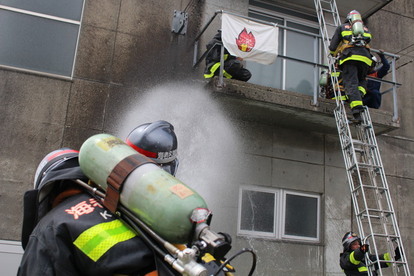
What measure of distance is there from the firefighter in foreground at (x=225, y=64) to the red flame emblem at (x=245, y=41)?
20 cm

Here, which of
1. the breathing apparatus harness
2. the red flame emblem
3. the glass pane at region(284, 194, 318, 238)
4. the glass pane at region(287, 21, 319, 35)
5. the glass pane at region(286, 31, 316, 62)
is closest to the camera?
the breathing apparatus harness

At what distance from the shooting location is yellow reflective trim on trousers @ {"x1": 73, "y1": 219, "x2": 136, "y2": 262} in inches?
52.9

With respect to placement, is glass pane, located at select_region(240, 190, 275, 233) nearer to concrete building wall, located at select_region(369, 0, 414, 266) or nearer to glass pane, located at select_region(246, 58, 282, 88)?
glass pane, located at select_region(246, 58, 282, 88)

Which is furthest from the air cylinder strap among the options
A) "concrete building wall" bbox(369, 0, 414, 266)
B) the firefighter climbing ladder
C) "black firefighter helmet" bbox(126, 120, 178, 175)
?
"concrete building wall" bbox(369, 0, 414, 266)

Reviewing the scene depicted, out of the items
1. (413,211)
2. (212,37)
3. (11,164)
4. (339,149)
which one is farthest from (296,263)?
(11,164)

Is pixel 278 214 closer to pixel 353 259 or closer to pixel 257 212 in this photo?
pixel 257 212

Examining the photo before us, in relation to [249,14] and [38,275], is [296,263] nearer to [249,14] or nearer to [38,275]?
[249,14]

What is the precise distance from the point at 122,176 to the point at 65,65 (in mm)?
4961

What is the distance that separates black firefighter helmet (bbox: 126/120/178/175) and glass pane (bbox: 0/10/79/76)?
4481 mm

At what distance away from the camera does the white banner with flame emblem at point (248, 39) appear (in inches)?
230

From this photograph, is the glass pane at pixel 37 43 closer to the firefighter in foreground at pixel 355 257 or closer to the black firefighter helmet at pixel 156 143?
the black firefighter helmet at pixel 156 143

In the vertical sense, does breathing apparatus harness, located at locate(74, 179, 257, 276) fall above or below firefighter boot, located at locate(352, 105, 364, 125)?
below

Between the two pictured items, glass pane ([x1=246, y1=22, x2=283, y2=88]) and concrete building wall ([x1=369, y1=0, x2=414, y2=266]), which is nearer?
glass pane ([x1=246, y1=22, x2=283, y2=88])

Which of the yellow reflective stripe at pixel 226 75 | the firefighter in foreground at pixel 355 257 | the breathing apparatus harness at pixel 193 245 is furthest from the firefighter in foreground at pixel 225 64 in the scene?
the breathing apparatus harness at pixel 193 245
